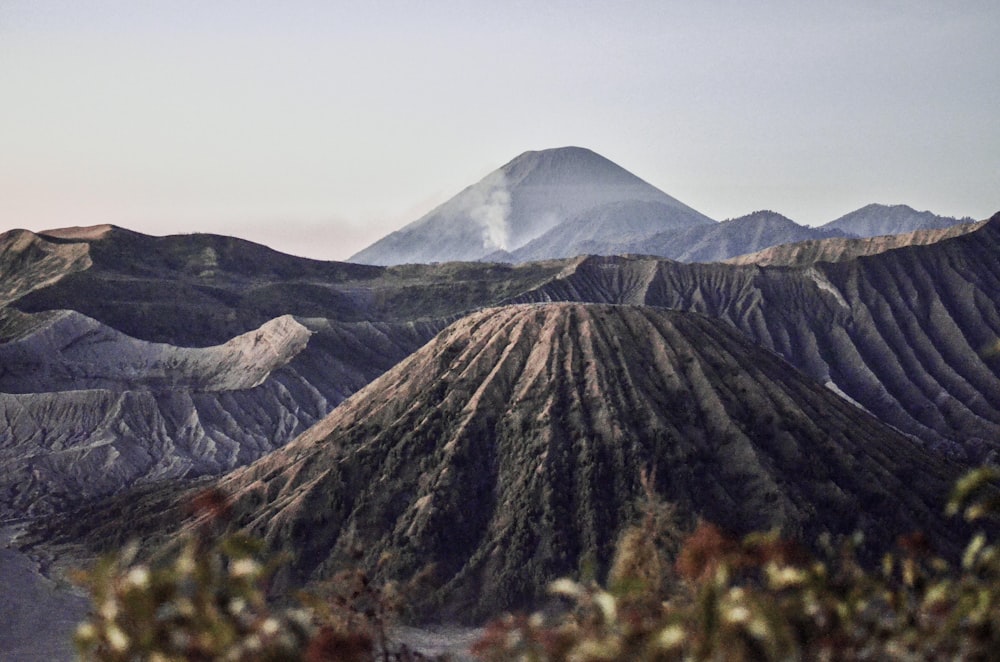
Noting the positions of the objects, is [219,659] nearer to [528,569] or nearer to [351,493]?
[528,569]

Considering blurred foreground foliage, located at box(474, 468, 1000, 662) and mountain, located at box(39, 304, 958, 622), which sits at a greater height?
blurred foreground foliage, located at box(474, 468, 1000, 662)

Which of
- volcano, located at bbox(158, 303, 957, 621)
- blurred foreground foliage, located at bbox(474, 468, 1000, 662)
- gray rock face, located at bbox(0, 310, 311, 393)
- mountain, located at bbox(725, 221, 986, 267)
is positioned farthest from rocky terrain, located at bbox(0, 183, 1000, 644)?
blurred foreground foliage, located at bbox(474, 468, 1000, 662)

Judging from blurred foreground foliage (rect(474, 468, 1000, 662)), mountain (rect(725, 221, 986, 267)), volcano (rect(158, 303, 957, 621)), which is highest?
mountain (rect(725, 221, 986, 267))

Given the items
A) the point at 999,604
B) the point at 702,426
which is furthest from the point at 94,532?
the point at 999,604

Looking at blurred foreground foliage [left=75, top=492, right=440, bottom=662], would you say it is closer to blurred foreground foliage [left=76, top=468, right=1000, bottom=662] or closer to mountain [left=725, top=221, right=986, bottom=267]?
blurred foreground foliage [left=76, top=468, right=1000, bottom=662]

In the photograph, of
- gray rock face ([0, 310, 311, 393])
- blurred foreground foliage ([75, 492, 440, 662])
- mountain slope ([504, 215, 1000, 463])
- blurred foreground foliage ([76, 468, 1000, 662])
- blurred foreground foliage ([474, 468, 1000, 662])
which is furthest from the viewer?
gray rock face ([0, 310, 311, 393])

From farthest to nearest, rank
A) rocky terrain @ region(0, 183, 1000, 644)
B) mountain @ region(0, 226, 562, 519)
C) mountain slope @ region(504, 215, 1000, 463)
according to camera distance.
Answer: mountain slope @ region(504, 215, 1000, 463) < mountain @ region(0, 226, 562, 519) < rocky terrain @ region(0, 183, 1000, 644)

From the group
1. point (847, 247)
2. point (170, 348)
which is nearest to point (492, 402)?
point (170, 348)

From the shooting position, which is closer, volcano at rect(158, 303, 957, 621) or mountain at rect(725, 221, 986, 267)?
volcano at rect(158, 303, 957, 621)
